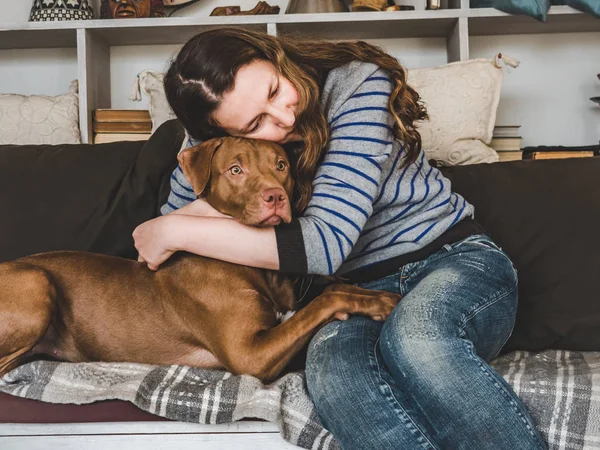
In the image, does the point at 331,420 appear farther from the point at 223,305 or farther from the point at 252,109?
the point at 252,109

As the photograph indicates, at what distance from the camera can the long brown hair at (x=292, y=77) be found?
2.03 meters

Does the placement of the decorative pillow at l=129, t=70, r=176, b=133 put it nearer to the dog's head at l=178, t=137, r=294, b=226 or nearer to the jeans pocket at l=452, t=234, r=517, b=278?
the dog's head at l=178, t=137, r=294, b=226

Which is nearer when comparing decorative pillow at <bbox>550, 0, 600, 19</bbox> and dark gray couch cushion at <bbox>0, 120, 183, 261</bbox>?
dark gray couch cushion at <bbox>0, 120, 183, 261</bbox>

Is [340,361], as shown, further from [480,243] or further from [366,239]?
[480,243]

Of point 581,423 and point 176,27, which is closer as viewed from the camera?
point 581,423

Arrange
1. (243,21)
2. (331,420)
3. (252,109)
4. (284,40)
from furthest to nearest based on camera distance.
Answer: (243,21) → (284,40) → (252,109) → (331,420)

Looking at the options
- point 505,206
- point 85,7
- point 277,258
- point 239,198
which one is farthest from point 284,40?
point 85,7

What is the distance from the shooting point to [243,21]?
3.44m

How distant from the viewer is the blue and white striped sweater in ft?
6.32

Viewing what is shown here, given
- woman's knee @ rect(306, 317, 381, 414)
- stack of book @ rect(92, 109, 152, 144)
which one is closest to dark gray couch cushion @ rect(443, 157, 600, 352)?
woman's knee @ rect(306, 317, 381, 414)

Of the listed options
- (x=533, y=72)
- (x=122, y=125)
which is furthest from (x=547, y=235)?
(x=122, y=125)

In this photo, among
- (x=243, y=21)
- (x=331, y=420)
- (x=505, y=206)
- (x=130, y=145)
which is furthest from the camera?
(x=243, y=21)

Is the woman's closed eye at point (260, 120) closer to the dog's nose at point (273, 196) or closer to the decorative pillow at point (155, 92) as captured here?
the dog's nose at point (273, 196)

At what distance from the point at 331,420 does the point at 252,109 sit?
853 millimetres
